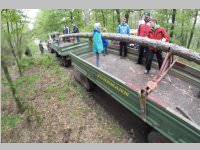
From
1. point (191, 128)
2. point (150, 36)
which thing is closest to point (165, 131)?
point (191, 128)

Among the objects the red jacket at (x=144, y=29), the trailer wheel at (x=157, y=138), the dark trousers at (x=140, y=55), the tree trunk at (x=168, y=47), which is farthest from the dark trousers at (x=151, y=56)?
the trailer wheel at (x=157, y=138)

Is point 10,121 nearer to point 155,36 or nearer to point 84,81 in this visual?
point 84,81

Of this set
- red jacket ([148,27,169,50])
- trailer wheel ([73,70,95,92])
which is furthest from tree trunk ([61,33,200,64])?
trailer wheel ([73,70,95,92])

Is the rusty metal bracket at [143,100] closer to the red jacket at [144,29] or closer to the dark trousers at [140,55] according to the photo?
the dark trousers at [140,55]

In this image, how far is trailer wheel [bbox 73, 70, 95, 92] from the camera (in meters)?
7.17

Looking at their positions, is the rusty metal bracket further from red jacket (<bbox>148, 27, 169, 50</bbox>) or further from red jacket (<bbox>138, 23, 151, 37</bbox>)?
red jacket (<bbox>138, 23, 151, 37</bbox>)

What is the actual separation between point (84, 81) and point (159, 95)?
10.8ft

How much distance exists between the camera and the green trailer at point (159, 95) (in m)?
3.46

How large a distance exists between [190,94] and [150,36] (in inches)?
79.2

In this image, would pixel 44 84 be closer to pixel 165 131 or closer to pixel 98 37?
pixel 98 37

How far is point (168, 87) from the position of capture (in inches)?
208

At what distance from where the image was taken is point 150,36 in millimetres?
5754

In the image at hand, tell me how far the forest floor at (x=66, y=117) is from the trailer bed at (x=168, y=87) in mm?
1003

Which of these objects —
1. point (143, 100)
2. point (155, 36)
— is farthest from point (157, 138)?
point (155, 36)
